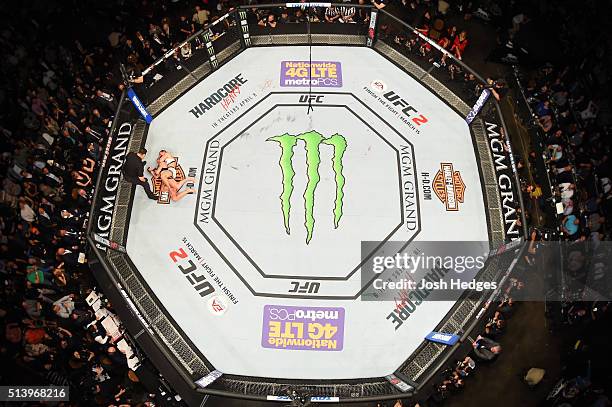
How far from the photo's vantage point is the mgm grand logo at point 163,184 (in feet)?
40.1

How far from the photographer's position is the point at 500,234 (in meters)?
11.7

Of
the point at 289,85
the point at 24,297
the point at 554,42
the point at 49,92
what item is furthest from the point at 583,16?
the point at 24,297

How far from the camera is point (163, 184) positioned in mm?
12289

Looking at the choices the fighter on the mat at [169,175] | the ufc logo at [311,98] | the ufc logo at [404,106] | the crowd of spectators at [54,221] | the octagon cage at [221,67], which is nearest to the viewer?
the crowd of spectators at [54,221]

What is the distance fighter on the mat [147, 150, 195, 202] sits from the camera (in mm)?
12109

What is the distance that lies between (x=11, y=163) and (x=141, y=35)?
446 centimetres

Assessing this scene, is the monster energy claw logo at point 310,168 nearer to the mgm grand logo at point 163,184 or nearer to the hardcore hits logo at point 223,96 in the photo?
the hardcore hits logo at point 223,96

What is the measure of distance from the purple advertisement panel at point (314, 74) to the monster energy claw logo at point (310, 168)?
61.0 inches

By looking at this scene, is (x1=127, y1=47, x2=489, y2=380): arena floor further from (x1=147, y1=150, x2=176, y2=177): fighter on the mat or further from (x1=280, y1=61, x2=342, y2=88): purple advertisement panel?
(x1=147, y1=150, x2=176, y2=177): fighter on the mat

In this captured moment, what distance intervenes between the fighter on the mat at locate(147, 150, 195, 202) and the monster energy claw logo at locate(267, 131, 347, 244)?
83.3 inches

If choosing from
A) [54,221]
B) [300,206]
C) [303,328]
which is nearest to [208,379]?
[303,328]

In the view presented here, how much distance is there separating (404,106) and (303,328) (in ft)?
19.4

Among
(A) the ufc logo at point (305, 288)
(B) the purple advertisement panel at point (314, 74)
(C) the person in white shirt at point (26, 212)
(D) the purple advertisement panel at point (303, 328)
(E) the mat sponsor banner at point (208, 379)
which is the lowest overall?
(E) the mat sponsor banner at point (208, 379)

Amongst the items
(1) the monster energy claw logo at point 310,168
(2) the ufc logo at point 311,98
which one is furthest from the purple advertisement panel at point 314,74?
(1) the monster energy claw logo at point 310,168
